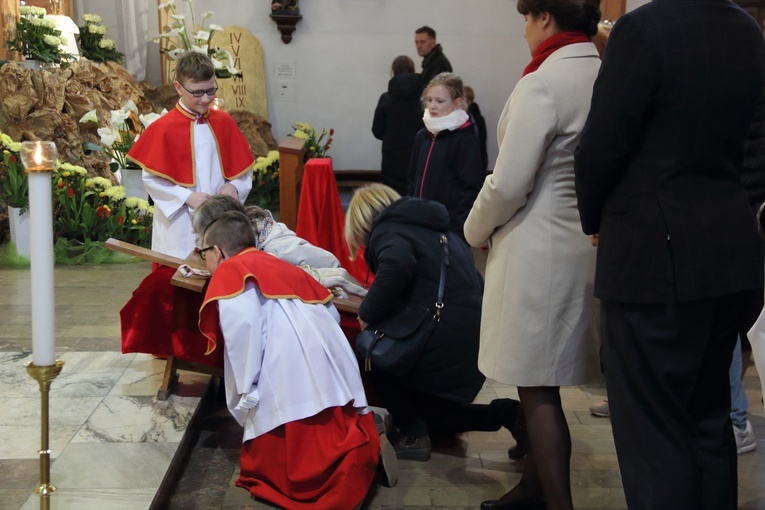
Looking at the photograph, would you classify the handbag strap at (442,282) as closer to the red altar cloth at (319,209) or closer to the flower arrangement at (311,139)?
the red altar cloth at (319,209)

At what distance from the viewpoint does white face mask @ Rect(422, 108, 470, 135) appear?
458 cm

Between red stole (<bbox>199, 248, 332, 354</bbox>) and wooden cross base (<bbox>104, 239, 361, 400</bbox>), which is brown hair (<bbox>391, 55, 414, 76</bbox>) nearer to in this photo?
wooden cross base (<bbox>104, 239, 361, 400</bbox>)

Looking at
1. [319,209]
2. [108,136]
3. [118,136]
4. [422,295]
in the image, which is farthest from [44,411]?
[118,136]

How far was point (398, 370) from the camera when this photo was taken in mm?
3230

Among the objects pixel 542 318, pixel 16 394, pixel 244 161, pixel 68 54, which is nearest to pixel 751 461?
pixel 542 318

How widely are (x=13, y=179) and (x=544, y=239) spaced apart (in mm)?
5291

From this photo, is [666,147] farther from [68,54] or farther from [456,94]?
[68,54]

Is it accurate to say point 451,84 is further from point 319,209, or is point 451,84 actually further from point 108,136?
point 108,136

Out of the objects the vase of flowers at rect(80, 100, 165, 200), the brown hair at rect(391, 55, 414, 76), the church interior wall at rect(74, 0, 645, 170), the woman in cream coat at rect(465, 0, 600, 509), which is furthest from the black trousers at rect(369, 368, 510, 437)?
the church interior wall at rect(74, 0, 645, 170)

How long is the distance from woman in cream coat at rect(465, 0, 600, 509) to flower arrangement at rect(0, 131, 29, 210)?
5.09 meters

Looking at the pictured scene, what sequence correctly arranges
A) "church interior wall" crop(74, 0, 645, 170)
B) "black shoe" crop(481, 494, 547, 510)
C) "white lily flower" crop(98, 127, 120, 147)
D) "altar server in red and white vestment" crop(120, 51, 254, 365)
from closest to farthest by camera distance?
"black shoe" crop(481, 494, 547, 510) < "altar server in red and white vestment" crop(120, 51, 254, 365) < "white lily flower" crop(98, 127, 120, 147) < "church interior wall" crop(74, 0, 645, 170)

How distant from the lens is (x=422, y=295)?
3215 millimetres

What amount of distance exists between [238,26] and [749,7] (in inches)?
239

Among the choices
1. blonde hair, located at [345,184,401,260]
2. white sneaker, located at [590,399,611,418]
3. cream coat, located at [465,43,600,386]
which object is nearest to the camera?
cream coat, located at [465,43,600,386]
